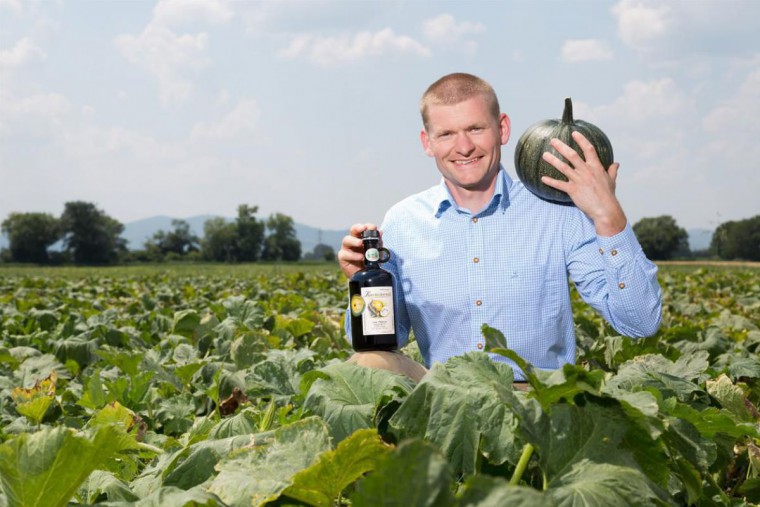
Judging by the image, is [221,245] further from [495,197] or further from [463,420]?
[463,420]

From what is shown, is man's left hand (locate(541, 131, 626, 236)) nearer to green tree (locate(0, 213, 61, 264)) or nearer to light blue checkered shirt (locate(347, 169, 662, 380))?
light blue checkered shirt (locate(347, 169, 662, 380))

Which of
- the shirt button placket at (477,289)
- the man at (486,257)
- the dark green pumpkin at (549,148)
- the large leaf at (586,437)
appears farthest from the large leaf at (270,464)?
the dark green pumpkin at (549,148)

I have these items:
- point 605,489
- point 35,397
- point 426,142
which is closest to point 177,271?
point 35,397

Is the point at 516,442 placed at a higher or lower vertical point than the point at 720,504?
higher

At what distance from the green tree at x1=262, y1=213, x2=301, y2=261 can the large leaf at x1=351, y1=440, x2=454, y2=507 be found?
383 ft

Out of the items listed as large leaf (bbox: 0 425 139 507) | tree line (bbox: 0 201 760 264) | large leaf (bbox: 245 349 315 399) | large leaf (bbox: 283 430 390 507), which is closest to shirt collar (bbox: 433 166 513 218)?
large leaf (bbox: 245 349 315 399)

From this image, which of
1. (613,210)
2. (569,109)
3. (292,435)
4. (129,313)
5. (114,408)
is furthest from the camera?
(129,313)

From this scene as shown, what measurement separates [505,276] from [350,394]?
6.38ft

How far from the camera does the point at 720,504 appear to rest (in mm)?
2010

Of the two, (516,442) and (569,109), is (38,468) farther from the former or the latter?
(569,109)

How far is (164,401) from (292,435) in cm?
232

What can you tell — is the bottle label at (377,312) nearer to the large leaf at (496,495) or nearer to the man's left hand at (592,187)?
the man's left hand at (592,187)

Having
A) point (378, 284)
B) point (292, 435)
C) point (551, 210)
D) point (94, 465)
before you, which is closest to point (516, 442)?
point (292, 435)

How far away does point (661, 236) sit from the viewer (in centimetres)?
9881
